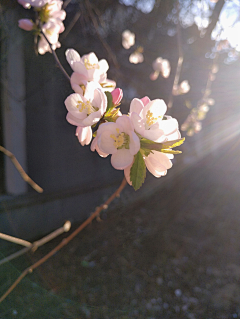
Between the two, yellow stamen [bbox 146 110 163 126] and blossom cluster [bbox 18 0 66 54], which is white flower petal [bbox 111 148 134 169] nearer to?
yellow stamen [bbox 146 110 163 126]

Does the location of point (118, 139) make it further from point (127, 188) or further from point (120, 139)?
point (127, 188)

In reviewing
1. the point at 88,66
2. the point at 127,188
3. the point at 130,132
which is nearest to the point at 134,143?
the point at 130,132

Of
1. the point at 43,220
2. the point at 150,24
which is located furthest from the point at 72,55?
the point at 150,24

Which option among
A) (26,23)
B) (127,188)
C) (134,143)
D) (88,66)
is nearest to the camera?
(134,143)

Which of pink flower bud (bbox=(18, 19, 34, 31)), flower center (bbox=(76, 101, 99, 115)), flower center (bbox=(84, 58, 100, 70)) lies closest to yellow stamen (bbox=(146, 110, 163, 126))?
flower center (bbox=(76, 101, 99, 115))

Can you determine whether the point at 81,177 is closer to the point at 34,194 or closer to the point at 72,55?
the point at 34,194

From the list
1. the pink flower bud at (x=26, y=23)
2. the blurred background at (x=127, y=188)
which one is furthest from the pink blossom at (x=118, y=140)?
the blurred background at (x=127, y=188)
